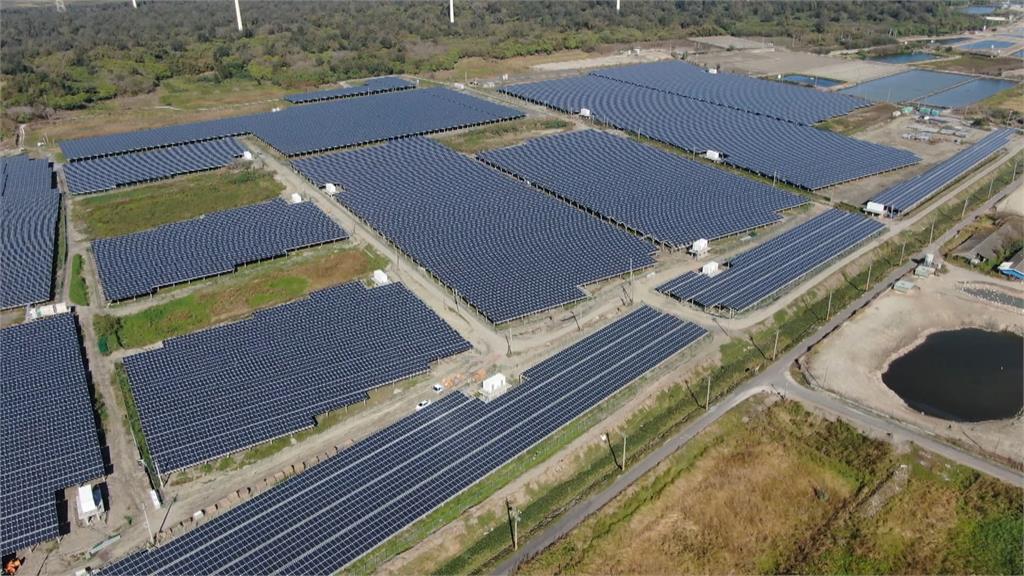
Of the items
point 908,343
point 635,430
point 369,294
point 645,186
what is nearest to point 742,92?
point 645,186

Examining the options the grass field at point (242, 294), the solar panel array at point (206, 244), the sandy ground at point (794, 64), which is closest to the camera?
the grass field at point (242, 294)

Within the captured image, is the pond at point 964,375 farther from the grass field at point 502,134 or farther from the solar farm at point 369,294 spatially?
the grass field at point 502,134

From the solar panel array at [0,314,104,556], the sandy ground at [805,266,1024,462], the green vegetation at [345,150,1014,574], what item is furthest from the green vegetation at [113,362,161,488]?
the sandy ground at [805,266,1024,462]

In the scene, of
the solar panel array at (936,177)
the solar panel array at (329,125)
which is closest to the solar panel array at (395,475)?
the solar panel array at (936,177)

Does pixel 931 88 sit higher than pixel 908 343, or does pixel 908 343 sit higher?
pixel 931 88

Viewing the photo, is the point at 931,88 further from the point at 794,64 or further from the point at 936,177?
the point at 936,177

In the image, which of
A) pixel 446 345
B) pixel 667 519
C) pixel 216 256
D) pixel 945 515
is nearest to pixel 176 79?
pixel 216 256

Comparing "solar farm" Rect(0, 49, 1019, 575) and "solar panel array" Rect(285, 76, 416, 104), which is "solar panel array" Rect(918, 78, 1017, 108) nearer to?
"solar farm" Rect(0, 49, 1019, 575)
